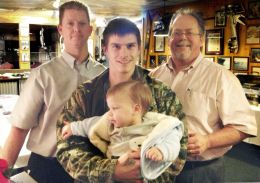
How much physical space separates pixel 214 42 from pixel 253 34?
0.56 ft

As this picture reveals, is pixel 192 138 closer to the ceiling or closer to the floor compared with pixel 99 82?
closer to the floor

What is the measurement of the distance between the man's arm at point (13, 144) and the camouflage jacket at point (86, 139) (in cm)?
15

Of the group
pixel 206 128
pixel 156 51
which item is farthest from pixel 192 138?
pixel 156 51

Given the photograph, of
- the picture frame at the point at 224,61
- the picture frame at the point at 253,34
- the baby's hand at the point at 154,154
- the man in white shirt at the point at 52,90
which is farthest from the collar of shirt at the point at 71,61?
the picture frame at the point at 253,34

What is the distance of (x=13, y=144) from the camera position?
979mm

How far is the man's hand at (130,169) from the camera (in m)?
0.86

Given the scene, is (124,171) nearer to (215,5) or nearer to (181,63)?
(181,63)

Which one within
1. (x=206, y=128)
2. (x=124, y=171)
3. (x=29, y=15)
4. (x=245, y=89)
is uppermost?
(x=29, y=15)

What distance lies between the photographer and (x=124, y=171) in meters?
0.88

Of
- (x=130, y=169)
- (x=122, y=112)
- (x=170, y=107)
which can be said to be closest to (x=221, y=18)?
(x=170, y=107)

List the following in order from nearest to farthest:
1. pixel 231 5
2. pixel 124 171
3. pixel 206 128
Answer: pixel 124 171 → pixel 206 128 → pixel 231 5

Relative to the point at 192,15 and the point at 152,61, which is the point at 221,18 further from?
the point at 152,61

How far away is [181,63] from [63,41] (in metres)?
0.42

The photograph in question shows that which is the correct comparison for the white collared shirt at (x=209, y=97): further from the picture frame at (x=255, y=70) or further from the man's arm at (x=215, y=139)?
the picture frame at (x=255, y=70)
